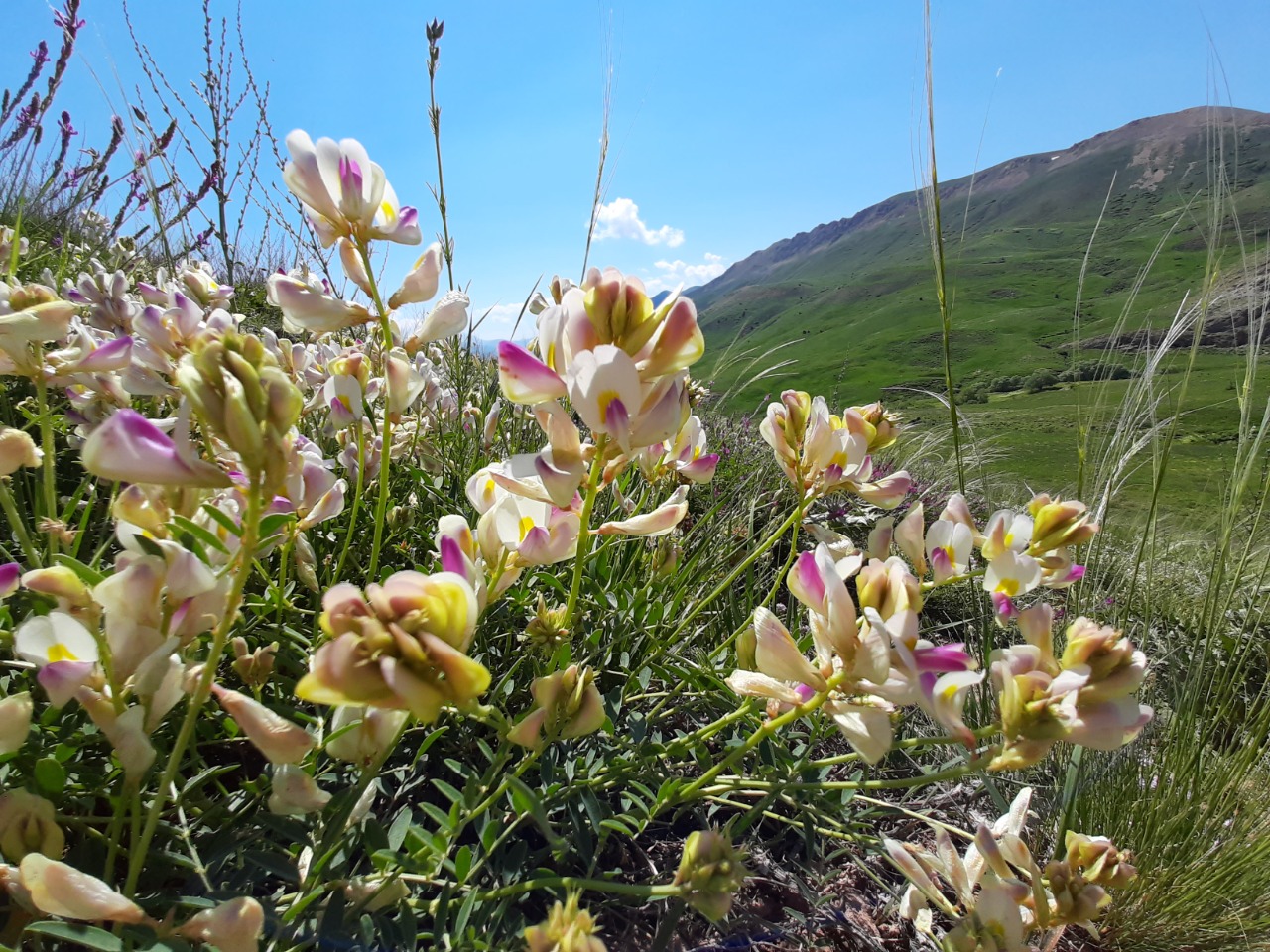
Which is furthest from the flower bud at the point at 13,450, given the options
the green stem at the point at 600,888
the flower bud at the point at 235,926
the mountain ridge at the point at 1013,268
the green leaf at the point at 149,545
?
the mountain ridge at the point at 1013,268

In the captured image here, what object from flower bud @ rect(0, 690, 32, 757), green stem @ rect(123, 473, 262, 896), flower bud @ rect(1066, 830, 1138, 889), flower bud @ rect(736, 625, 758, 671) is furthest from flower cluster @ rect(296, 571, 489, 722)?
flower bud @ rect(1066, 830, 1138, 889)

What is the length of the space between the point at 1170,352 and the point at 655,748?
94.8 inches

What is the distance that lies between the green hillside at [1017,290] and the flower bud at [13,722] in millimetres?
3998

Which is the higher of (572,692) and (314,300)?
(314,300)

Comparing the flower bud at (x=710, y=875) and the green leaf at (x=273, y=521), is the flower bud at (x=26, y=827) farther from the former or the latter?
the flower bud at (x=710, y=875)

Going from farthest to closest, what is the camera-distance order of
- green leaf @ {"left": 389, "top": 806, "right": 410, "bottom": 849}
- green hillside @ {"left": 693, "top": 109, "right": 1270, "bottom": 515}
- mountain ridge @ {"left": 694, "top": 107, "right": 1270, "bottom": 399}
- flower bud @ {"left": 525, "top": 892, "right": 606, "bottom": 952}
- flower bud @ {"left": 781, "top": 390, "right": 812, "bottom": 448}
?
mountain ridge @ {"left": 694, "top": 107, "right": 1270, "bottom": 399}, green hillside @ {"left": 693, "top": 109, "right": 1270, "bottom": 515}, flower bud @ {"left": 781, "top": 390, "right": 812, "bottom": 448}, green leaf @ {"left": 389, "top": 806, "right": 410, "bottom": 849}, flower bud @ {"left": 525, "top": 892, "right": 606, "bottom": 952}

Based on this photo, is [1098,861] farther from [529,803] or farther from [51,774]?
[51,774]

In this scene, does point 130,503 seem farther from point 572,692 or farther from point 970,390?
point 970,390

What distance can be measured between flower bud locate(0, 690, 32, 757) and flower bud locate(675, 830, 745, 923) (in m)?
0.72

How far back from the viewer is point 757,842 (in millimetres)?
1524

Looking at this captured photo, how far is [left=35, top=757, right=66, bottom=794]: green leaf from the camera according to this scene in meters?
0.77

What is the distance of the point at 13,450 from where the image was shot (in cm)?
90

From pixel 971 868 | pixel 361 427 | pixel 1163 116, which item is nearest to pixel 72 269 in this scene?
pixel 361 427

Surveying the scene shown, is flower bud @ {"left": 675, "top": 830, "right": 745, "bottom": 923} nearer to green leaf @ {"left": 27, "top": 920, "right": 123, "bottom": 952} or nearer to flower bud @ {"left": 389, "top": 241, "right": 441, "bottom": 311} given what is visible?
green leaf @ {"left": 27, "top": 920, "right": 123, "bottom": 952}
